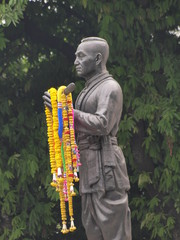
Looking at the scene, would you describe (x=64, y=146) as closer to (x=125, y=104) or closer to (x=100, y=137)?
(x=100, y=137)

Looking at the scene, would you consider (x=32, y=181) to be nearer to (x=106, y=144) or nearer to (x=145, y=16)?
(x=145, y=16)

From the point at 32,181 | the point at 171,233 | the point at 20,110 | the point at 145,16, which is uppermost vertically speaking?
the point at 145,16

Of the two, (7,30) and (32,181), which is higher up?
(7,30)

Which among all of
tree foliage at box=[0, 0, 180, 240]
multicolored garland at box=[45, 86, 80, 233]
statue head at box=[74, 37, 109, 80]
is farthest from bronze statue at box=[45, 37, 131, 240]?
tree foliage at box=[0, 0, 180, 240]

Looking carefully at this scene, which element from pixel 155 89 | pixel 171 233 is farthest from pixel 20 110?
pixel 171 233

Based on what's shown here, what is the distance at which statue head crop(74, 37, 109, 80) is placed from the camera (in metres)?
7.80

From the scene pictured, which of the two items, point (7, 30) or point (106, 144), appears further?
point (7, 30)

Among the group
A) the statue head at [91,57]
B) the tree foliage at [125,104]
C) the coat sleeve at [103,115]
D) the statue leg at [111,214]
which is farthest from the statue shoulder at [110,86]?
the tree foliage at [125,104]

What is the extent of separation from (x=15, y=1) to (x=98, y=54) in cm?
299

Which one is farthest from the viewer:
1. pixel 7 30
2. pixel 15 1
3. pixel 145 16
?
pixel 7 30

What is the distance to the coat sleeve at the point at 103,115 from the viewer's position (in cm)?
750

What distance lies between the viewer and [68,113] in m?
7.54

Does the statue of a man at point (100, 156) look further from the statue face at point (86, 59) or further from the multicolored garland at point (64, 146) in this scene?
the multicolored garland at point (64, 146)

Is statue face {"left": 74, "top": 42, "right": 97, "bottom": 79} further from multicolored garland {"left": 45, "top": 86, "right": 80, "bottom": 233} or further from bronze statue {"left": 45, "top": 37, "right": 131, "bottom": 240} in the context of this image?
multicolored garland {"left": 45, "top": 86, "right": 80, "bottom": 233}
